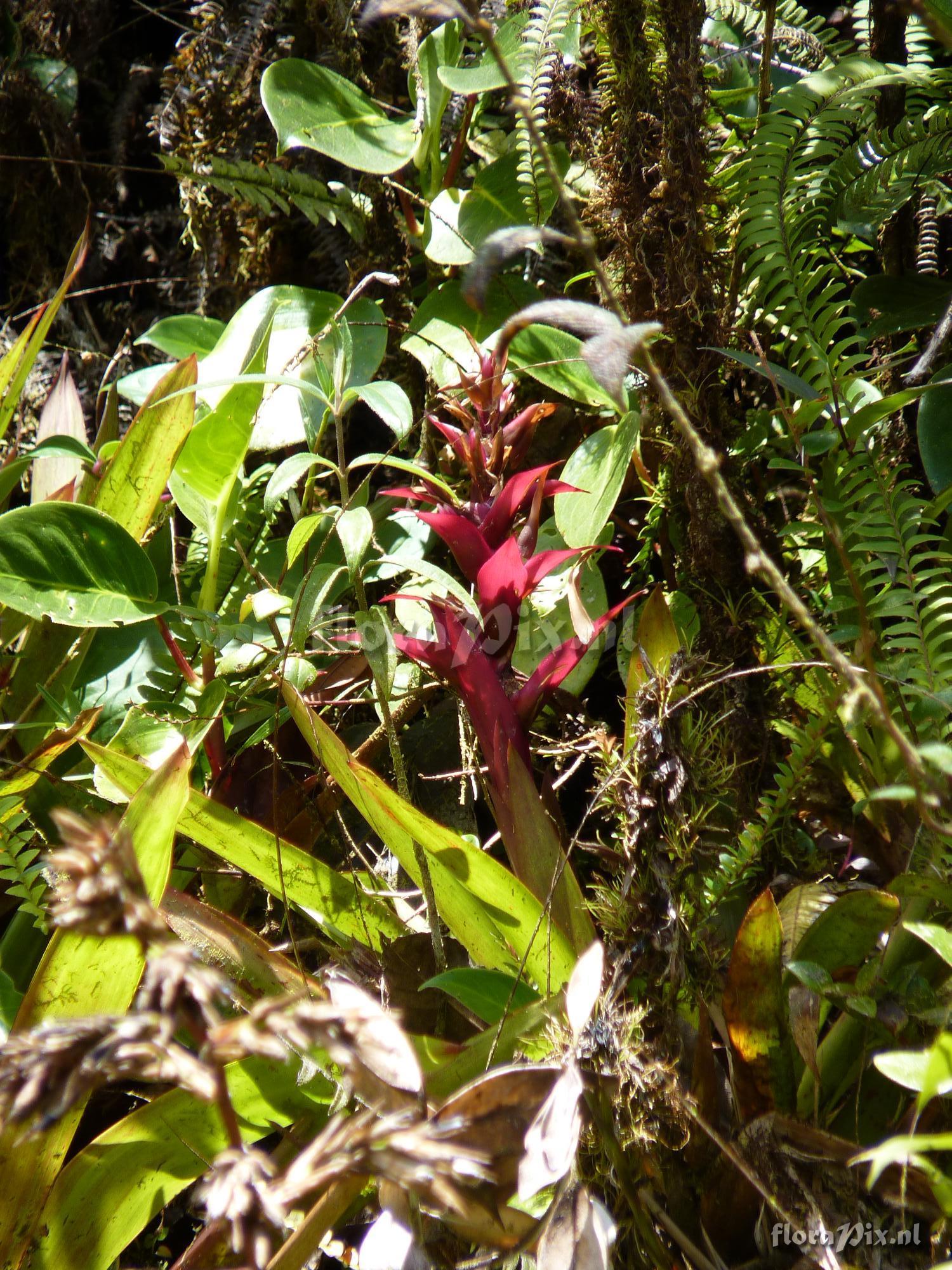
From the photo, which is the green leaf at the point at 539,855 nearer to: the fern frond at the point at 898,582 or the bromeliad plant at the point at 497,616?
the bromeliad plant at the point at 497,616

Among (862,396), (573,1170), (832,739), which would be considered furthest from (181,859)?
(862,396)

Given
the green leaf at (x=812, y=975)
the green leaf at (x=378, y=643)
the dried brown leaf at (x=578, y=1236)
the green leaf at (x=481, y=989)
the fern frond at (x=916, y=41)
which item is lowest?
the dried brown leaf at (x=578, y=1236)

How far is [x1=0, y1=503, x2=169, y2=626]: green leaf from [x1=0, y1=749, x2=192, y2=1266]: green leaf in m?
0.25

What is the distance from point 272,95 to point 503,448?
0.55 metres

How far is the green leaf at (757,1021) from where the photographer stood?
2.19ft

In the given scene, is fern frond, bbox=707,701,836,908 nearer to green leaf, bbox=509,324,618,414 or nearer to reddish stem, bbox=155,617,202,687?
green leaf, bbox=509,324,618,414

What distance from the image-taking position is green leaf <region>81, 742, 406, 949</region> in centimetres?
79

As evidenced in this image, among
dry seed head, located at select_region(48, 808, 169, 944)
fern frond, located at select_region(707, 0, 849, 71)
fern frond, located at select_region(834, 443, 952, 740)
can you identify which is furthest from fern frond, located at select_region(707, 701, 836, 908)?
fern frond, located at select_region(707, 0, 849, 71)

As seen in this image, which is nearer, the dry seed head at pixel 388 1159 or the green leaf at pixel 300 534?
the dry seed head at pixel 388 1159

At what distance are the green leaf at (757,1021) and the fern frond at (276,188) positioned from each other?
1059 millimetres

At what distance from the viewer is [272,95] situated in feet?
3.47

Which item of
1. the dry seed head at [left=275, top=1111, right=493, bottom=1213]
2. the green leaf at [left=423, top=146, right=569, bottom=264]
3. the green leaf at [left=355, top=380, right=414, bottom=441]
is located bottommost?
the dry seed head at [left=275, top=1111, right=493, bottom=1213]

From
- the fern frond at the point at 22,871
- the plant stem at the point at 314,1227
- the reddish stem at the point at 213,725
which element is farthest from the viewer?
the reddish stem at the point at 213,725

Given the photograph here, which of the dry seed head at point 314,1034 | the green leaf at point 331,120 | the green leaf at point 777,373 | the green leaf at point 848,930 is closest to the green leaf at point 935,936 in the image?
the green leaf at point 848,930
